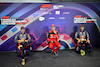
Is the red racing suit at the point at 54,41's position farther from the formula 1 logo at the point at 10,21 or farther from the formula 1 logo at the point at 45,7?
the formula 1 logo at the point at 10,21

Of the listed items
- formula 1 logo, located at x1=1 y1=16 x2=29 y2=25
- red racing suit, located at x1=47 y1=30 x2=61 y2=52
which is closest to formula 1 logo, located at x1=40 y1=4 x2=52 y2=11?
formula 1 logo, located at x1=1 y1=16 x2=29 y2=25

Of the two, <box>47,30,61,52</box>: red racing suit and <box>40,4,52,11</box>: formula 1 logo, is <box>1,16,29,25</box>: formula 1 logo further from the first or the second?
<box>47,30,61,52</box>: red racing suit

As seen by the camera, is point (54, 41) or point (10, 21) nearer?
point (54, 41)

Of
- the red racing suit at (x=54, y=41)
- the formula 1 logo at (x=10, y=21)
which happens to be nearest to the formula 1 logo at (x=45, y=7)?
the formula 1 logo at (x=10, y=21)

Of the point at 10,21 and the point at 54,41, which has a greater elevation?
the point at 10,21

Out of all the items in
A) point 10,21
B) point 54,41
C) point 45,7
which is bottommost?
point 54,41

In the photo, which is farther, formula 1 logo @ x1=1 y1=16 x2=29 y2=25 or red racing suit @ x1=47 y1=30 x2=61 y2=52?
formula 1 logo @ x1=1 y1=16 x2=29 y2=25

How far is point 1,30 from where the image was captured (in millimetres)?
4277

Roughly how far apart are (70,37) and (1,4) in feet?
11.5

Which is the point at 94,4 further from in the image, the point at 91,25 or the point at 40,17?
the point at 40,17

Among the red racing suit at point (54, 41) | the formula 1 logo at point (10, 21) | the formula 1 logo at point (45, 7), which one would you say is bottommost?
the red racing suit at point (54, 41)

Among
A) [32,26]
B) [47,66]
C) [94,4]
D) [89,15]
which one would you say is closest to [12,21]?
[32,26]

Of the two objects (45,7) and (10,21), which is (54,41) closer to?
(45,7)

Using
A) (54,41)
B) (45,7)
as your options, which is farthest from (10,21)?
(54,41)
